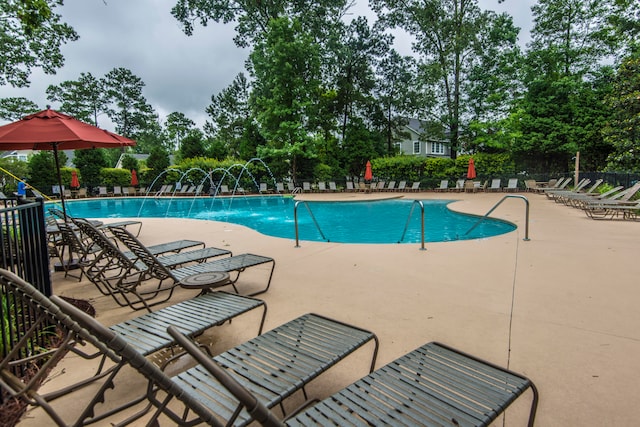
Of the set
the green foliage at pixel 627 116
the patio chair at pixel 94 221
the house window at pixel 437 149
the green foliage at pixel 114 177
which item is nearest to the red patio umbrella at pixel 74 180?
the green foliage at pixel 114 177

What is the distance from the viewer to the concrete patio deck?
2250 mm

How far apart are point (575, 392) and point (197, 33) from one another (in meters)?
28.3

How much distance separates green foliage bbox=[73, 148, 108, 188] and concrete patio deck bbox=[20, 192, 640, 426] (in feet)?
71.0

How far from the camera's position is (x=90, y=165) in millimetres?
23422

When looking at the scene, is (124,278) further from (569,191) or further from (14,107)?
(14,107)

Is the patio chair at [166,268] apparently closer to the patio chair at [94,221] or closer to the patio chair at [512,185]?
the patio chair at [94,221]

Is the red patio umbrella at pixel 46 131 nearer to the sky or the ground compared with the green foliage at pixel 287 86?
nearer to the ground

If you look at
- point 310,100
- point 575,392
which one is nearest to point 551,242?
point 575,392

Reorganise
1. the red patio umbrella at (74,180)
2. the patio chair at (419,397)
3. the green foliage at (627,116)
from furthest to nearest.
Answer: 1. the red patio umbrella at (74,180)
2. the green foliage at (627,116)
3. the patio chair at (419,397)

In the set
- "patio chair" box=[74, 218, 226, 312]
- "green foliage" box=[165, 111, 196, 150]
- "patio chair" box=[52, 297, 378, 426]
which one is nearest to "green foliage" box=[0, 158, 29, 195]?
"patio chair" box=[74, 218, 226, 312]

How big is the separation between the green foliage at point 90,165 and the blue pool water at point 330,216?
9.39ft

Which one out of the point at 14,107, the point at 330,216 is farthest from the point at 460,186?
the point at 14,107

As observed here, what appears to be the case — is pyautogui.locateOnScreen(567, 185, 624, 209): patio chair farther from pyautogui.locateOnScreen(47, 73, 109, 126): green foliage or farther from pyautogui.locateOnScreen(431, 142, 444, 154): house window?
pyautogui.locateOnScreen(47, 73, 109, 126): green foliage

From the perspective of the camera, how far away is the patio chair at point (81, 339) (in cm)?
151
